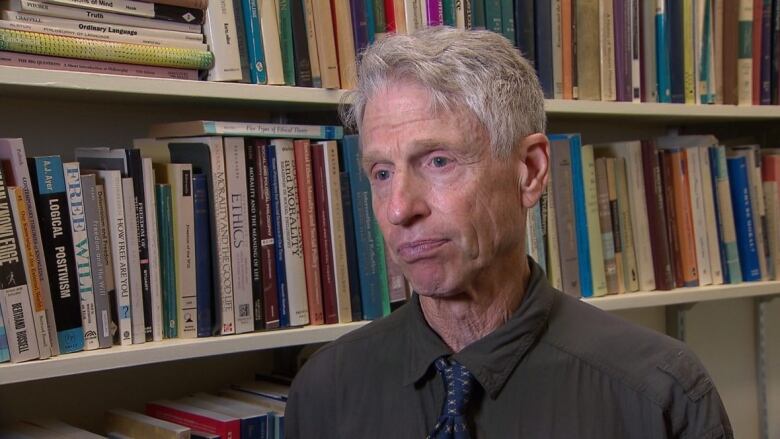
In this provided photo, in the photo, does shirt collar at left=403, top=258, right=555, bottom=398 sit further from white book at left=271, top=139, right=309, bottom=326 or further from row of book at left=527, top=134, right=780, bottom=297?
row of book at left=527, top=134, right=780, bottom=297

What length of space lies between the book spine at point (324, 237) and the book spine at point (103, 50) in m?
0.23

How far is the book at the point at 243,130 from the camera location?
1275mm

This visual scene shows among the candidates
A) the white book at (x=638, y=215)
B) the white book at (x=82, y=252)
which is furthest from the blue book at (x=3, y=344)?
the white book at (x=638, y=215)

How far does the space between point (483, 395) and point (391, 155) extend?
11.4 inches

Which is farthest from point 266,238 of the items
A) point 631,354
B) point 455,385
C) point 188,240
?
point 631,354

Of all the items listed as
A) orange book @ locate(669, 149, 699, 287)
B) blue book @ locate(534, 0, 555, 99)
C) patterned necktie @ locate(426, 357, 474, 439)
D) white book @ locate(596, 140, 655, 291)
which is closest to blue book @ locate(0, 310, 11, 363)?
patterned necktie @ locate(426, 357, 474, 439)

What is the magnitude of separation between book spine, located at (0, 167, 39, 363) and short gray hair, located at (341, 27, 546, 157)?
1.54ft


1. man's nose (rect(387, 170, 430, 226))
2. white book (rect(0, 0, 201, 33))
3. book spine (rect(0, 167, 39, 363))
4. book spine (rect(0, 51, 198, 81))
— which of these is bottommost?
book spine (rect(0, 167, 39, 363))

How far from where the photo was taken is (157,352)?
1196 mm

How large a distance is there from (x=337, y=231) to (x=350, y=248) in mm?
38

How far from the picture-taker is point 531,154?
1.03m

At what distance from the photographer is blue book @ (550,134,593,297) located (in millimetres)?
1667

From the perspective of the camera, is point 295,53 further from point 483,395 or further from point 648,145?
point 648,145

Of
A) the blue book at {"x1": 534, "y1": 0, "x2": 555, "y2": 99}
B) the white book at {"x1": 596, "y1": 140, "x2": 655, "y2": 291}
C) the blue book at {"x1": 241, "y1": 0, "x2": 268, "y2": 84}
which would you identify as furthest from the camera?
the white book at {"x1": 596, "y1": 140, "x2": 655, "y2": 291}
